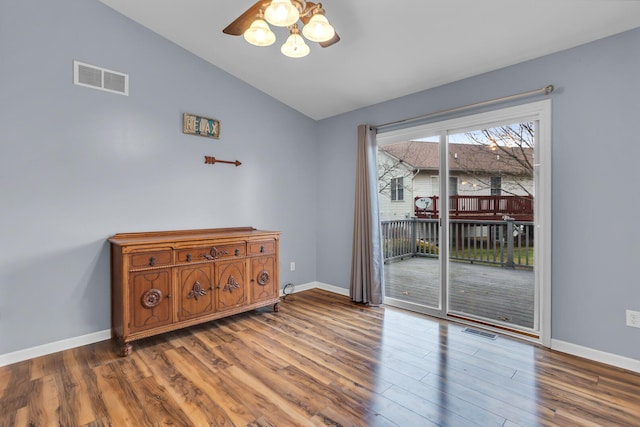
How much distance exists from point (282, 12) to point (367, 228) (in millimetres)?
2578

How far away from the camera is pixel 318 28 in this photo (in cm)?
179

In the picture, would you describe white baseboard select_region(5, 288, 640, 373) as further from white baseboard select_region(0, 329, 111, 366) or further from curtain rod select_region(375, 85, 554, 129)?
curtain rod select_region(375, 85, 554, 129)

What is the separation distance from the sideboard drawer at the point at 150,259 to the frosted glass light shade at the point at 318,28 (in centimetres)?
207

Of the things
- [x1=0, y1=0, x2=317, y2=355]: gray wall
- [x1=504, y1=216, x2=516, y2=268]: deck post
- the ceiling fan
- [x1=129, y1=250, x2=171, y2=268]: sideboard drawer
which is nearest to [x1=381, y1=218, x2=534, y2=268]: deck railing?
[x1=504, y1=216, x2=516, y2=268]: deck post

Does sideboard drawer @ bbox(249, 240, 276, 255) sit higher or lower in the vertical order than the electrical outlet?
higher

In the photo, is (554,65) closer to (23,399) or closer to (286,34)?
(286,34)

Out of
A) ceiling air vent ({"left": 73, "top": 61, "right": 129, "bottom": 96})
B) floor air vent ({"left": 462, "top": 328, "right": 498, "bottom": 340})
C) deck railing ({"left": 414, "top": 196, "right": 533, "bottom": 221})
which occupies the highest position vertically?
ceiling air vent ({"left": 73, "top": 61, "right": 129, "bottom": 96})

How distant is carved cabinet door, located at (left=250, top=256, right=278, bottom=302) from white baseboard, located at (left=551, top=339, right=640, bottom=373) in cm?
265

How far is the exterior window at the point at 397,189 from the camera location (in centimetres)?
373

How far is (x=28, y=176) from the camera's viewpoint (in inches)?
94.8

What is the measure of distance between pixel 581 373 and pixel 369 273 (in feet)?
6.68

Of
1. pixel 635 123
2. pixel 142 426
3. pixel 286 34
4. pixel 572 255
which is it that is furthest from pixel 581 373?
pixel 286 34

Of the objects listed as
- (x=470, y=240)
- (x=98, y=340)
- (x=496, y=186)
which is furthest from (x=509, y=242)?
(x=98, y=340)

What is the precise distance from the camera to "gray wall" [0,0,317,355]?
2.36 meters
